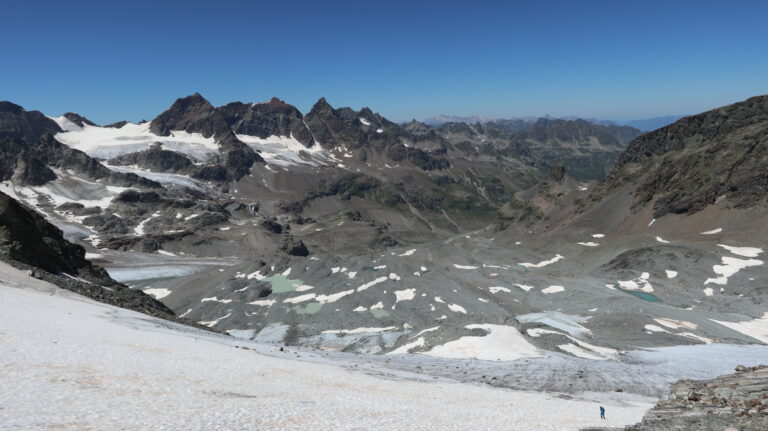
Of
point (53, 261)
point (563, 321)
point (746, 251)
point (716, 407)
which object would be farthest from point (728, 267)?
point (53, 261)

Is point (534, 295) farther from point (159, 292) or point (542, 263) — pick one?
point (159, 292)

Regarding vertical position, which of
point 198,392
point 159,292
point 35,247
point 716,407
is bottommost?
point 159,292

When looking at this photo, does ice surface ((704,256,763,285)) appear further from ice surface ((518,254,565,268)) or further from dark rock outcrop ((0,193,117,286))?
dark rock outcrop ((0,193,117,286))

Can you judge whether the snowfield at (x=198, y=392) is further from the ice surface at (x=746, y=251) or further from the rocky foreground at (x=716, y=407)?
the ice surface at (x=746, y=251)

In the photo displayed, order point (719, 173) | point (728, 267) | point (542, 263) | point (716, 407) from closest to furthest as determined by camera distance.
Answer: point (716, 407) → point (728, 267) → point (719, 173) → point (542, 263)

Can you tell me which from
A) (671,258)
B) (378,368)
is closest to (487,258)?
(671,258)

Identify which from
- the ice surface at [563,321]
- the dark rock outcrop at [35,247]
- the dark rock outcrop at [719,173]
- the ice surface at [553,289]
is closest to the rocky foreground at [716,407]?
the ice surface at [563,321]
